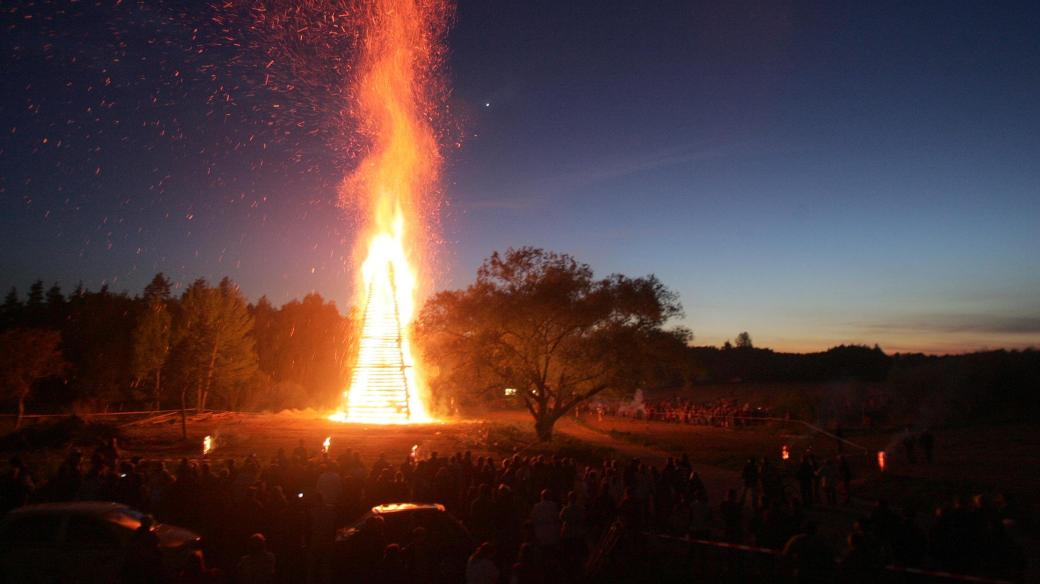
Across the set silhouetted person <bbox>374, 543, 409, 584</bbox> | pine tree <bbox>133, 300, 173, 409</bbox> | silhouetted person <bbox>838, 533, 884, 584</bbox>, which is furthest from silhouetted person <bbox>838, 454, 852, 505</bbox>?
pine tree <bbox>133, 300, 173, 409</bbox>

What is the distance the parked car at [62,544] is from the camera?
827 centimetres

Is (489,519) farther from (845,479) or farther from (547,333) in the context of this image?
(547,333)

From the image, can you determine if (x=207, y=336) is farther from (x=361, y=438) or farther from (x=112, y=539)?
(x=112, y=539)

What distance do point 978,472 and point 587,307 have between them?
15.3 metres

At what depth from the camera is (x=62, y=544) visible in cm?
837

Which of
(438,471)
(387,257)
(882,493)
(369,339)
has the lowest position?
(882,493)

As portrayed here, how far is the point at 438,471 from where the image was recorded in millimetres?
13320

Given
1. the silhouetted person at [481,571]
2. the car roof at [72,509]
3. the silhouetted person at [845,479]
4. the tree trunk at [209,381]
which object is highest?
the tree trunk at [209,381]

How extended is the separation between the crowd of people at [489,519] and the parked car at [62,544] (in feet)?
4.12

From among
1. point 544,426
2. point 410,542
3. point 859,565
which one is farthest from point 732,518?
point 544,426

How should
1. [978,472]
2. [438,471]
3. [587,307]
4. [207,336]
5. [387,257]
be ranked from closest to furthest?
[438,471]
[978,472]
[587,307]
[387,257]
[207,336]

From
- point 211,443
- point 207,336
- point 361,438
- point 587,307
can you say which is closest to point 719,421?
point 587,307

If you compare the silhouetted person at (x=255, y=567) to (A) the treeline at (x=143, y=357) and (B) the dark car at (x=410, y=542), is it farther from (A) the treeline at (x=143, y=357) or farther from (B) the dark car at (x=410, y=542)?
(A) the treeline at (x=143, y=357)

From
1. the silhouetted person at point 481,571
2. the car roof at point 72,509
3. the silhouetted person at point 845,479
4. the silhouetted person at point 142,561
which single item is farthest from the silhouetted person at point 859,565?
the silhouetted person at point 845,479
